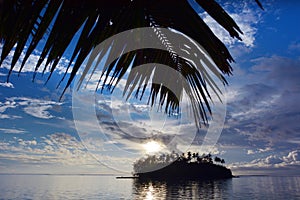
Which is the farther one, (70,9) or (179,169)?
(179,169)

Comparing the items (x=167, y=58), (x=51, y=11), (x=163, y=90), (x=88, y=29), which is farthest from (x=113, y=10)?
(x=163, y=90)

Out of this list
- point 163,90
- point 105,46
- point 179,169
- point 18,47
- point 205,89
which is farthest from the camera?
point 179,169

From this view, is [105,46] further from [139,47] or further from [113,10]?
[139,47]

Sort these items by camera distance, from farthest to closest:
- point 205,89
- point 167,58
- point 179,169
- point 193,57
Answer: point 179,169 < point 167,58 < point 205,89 < point 193,57

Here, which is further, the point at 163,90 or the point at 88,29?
the point at 163,90

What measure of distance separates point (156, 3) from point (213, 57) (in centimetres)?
42

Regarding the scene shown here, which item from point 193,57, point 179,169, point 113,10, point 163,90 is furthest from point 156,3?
point 179,169

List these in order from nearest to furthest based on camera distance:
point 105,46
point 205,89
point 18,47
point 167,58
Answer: point 18,47, point 105,46, point 205,89, point 167,58

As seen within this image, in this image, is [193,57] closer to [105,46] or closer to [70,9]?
[105,46]

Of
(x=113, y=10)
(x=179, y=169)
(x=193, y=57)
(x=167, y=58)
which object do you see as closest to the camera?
(x=113, y=10)

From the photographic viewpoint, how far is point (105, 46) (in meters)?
1.41

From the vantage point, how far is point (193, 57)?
1.64 metres

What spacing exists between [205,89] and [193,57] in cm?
23

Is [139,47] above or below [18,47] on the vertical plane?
above
